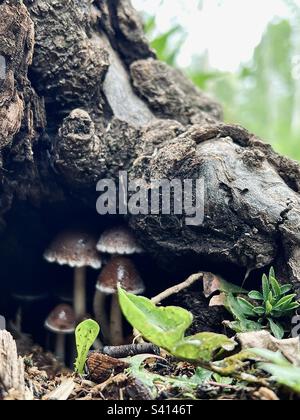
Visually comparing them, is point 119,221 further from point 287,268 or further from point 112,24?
point 112,24

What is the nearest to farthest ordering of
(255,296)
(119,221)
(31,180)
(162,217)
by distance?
(255,296), (162,217), (31,180), (119,221)

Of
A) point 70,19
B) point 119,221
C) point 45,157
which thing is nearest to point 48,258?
point 119,221

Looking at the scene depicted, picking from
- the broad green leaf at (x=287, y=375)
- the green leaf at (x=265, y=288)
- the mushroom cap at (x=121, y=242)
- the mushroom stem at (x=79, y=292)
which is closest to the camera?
the broad green leaf at (x=287, y=375)

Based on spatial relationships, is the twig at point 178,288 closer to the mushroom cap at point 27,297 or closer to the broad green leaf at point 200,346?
the broad green leaf at point 200,346

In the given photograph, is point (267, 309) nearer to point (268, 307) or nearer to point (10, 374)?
point (268, 307)

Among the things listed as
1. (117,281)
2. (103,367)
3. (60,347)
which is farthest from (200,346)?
(60,347)

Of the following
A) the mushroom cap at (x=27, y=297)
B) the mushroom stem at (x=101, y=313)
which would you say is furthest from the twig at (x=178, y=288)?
the mushroom cap at (x=27, y=297)
